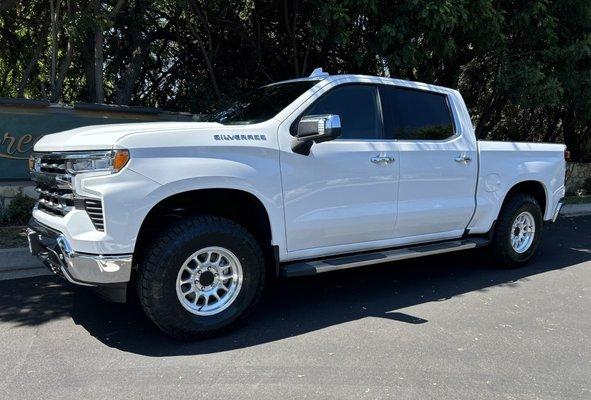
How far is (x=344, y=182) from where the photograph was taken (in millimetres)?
4539

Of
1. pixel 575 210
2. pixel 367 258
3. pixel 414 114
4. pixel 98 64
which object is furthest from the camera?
pixel 575 210

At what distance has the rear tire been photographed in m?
6.07

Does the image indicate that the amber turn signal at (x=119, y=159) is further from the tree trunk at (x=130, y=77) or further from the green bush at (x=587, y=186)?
the green bush at (x=587, y=186)

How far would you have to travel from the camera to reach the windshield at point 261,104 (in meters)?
4.59

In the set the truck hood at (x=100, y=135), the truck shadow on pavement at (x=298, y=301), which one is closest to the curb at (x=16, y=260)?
the truck shadow on pavement at (x=298, y=301)

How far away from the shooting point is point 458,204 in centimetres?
545

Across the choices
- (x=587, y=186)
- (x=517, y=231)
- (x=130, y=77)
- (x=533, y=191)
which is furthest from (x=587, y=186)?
(x=130, y=77)

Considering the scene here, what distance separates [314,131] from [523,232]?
359 cm

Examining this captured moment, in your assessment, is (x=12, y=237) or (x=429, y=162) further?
(x=12, y=237)

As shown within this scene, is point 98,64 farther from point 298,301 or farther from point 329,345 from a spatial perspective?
point 329,345

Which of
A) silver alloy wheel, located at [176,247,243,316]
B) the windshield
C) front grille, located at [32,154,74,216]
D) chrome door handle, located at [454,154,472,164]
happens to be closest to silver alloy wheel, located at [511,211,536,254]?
chrome door handle, located at [454,154,472,164]

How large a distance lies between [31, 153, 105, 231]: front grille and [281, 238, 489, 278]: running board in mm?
1533

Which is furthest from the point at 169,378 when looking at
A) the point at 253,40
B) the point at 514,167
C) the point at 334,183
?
the point at 253,40

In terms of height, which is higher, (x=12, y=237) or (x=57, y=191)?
(x=57, y=191)
